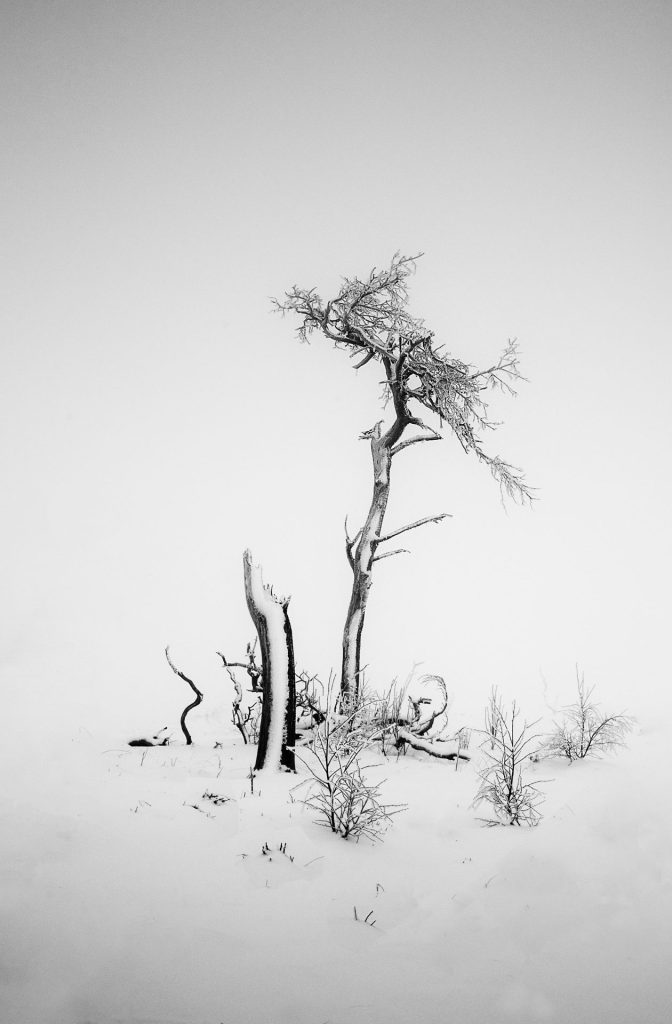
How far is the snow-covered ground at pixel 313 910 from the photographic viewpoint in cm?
248

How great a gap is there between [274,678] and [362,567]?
9.48 ft

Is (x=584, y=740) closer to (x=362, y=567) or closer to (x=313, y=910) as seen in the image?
(x=362, y=567)

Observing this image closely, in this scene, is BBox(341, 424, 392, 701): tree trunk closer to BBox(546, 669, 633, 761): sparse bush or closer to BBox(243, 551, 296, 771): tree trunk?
BBox(243, 551, 296, 771): tree trunk

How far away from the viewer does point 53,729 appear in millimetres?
8422

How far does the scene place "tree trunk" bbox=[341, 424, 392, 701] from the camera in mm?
8117

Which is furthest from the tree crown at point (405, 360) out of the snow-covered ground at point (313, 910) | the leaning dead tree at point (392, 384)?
the snow-covered ground at point (313, 910)

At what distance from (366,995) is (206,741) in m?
5.71

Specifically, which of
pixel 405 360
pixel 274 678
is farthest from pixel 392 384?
pixel 274 678

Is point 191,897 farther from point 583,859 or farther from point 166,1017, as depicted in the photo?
point 583,859

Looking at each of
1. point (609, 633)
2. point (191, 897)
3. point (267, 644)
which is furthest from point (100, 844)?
point (609, 633)

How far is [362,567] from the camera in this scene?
8.28m

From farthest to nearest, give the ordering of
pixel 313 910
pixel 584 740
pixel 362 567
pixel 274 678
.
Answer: pixel 362 567
pixel 584 740
pixel 274 678
pixel 313 910

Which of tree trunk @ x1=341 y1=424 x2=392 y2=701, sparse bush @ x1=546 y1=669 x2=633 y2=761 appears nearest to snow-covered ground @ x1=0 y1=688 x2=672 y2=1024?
sparse bush @ x1=546 y1=669 x2=633 y2=761

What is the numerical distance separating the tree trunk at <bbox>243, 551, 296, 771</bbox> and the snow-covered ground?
2.12 ft
